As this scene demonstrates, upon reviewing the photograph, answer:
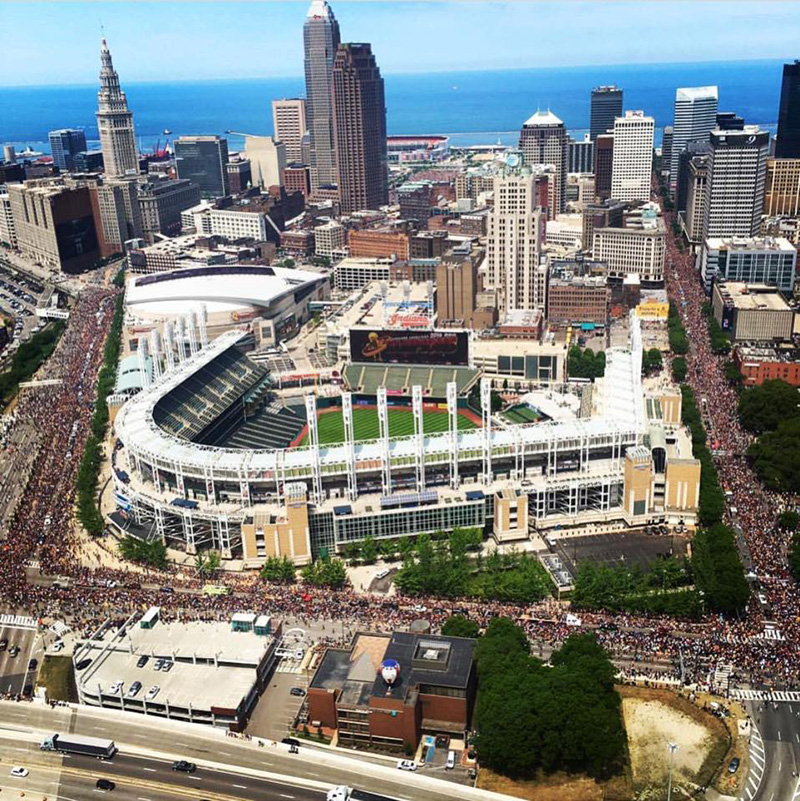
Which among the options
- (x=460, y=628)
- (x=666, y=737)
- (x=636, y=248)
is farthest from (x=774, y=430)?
(x=636, y=248)

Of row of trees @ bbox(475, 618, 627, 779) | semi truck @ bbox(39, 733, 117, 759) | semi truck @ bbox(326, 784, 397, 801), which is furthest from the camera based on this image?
semi truck @ bbox(39, 733, 117, 759)

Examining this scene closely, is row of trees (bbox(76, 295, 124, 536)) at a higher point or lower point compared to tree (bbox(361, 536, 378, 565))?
higher

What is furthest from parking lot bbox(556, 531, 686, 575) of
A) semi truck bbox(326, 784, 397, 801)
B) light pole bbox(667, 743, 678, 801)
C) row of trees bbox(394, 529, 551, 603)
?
semi truck bbox(326, 784, 397, 801)

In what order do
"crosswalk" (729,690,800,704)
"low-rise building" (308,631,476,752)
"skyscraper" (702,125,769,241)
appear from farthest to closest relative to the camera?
1. "skyscraper" (702,125,769,241)
2. "crosswalk" (729,690,800,704)
3. "low-rise building" (308,631,476,752)

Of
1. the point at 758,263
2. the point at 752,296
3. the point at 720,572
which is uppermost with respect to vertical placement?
the point at 758,263

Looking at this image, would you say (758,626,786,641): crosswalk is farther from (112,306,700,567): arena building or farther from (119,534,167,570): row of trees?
(119,534,167,570): row of trees

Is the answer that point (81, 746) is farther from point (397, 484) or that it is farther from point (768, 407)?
point (768, 407)

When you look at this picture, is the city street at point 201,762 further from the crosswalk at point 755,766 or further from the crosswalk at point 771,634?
the crosswalk at point 771,634

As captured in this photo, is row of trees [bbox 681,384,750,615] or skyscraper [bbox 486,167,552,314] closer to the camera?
row of trees [bbox 681,384,750,615]
